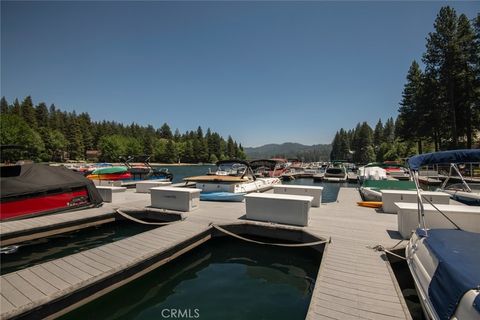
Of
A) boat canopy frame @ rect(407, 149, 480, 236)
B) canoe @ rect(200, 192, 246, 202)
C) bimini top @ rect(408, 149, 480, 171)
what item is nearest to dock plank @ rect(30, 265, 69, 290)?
boat canopy frame @ rect(407, 149, 480, 236)

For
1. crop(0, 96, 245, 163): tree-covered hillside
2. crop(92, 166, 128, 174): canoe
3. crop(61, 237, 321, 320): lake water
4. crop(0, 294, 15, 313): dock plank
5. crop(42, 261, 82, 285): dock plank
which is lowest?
crop(61, 237, 321, 320): lake water

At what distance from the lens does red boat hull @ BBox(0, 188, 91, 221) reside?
844 centimetres

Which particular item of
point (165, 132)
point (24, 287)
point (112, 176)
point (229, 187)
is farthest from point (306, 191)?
point (165, 132)

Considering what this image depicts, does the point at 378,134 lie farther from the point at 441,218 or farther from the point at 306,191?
the point at 441,218

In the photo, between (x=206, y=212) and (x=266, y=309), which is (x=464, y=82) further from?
(x=266, y=309)

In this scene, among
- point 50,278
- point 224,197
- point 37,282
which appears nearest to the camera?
point 37,282

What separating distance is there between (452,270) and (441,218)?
4053 mm

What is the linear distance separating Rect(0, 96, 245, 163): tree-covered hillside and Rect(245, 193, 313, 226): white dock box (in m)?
51.2

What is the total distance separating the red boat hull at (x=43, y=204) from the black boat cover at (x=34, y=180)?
211mm

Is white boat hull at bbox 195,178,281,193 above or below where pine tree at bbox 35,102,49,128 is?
below

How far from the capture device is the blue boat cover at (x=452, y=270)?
2934 millimetres

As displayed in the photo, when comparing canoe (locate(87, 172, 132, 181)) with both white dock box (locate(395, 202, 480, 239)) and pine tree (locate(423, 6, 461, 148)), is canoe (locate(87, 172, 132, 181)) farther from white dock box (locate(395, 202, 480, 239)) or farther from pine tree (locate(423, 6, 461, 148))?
pine tree (locate(423, 6, 461, 148))

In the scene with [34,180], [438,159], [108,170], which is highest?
[438,159]

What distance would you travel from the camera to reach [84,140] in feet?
277
